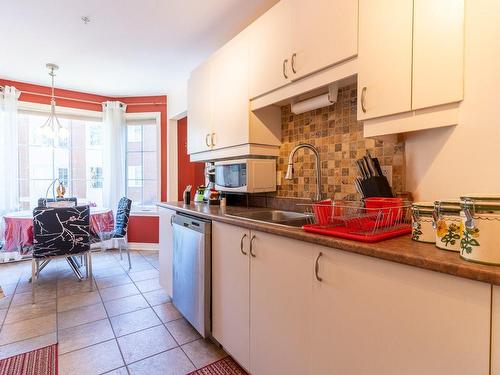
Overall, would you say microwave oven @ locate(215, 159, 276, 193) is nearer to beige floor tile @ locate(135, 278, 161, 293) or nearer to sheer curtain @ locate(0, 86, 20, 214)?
beige floor tile @ locate(135, 278, 161, 293)

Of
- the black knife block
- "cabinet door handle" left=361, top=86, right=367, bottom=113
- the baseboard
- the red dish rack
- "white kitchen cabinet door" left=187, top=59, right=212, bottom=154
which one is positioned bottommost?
the baseboard

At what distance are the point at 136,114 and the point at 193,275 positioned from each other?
3436 millimetres

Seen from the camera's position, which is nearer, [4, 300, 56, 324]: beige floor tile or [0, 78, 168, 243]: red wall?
[4, 300, 56, 324]: beige floor tile

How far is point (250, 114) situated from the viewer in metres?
2.08

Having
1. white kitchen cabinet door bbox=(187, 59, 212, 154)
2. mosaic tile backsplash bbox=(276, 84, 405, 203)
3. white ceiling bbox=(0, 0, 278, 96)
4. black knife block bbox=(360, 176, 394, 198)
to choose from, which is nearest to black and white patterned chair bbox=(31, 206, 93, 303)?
white kitchen cabinet door bbox=(187, 59, 212, 154)

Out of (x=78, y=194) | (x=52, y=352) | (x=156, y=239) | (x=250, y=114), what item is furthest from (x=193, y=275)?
(x=78, y=194)

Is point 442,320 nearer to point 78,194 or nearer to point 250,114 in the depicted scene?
point 250,114

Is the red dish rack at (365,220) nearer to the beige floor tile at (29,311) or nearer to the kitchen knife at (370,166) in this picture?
the kitchen knife at (370,166)

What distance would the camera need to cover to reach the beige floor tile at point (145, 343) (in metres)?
1.79

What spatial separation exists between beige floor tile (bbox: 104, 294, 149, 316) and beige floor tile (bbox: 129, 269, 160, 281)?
532 mm

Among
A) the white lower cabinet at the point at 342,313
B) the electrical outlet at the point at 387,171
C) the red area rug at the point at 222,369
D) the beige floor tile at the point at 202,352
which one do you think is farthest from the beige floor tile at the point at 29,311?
the electrical outlet at the point at 387,171

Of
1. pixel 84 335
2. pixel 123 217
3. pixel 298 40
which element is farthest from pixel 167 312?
pixel 298 40

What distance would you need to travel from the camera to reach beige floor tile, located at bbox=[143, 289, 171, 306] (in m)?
2.55

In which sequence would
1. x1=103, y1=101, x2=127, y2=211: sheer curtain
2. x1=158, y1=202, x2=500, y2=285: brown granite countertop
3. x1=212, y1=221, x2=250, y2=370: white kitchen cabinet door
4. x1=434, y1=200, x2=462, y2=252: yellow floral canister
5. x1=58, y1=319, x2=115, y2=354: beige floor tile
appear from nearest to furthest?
1. x1=158, y1=202, x2=500, y2=285: brown granite countertop
2. x1=434, y1=200, x2=462, y2=252: yellow floral canister
3. x1=212, y1=221, x2=250, y2=370: white kitchen cabinet door
4. x1=58, y1=319, x2=115, y2=354: beige floor tile
5. x1=103, y1=101, x2=127, y2=211: sheer curtain
